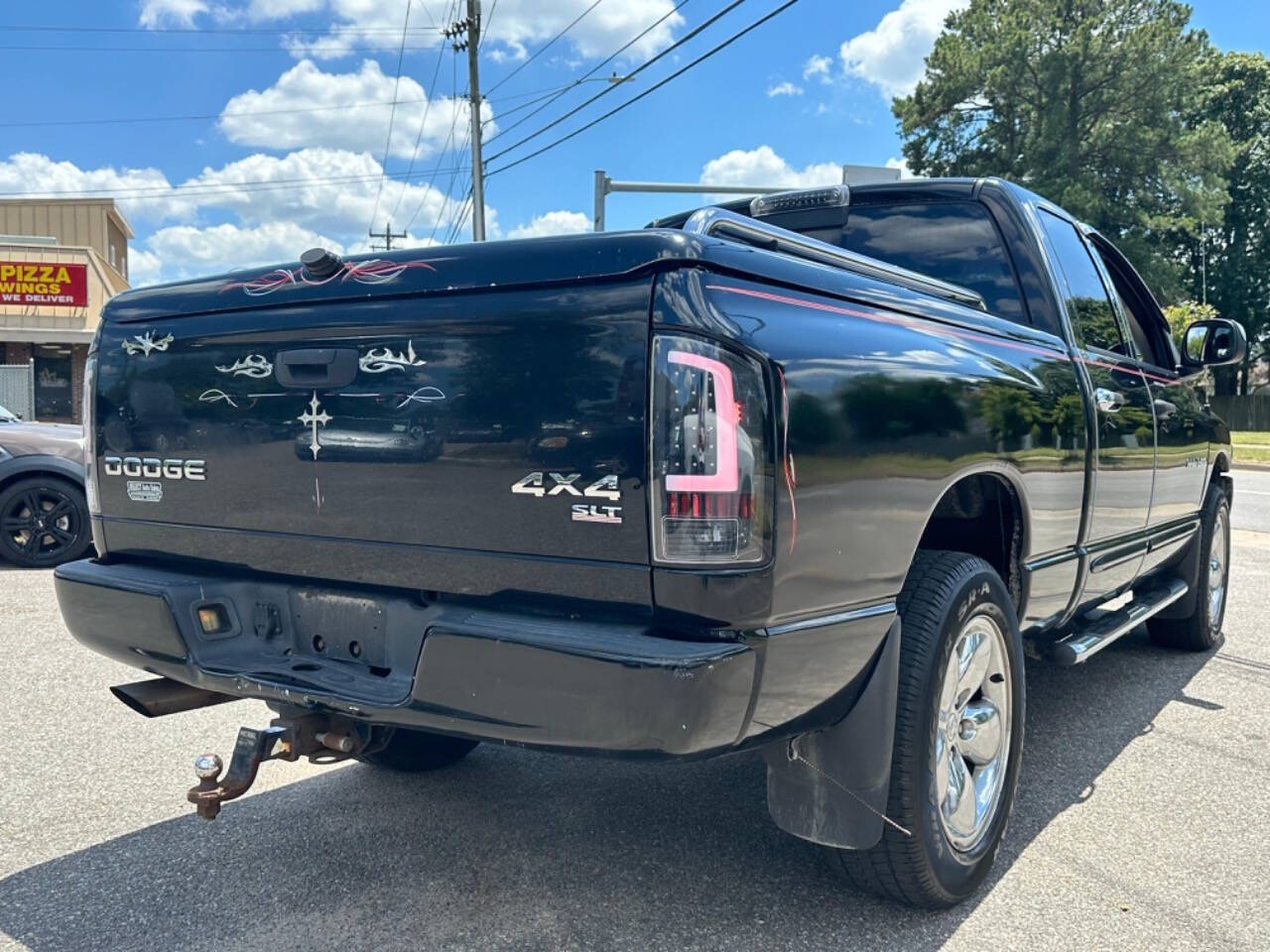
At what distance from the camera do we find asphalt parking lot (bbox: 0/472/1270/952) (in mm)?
2586

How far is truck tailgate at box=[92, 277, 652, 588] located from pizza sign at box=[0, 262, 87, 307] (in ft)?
75.7

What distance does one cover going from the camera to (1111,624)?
155 inches

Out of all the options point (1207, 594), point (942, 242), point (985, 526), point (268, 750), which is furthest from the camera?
point (1207, 594)

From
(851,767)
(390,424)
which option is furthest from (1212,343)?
(390,424)

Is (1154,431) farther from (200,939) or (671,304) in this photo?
(200,939)

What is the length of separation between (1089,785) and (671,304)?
2.60 meters

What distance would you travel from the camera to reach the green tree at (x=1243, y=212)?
1752 inches

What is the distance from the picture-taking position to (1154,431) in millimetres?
4172

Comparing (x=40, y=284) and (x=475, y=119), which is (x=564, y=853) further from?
(x=40, y=284)

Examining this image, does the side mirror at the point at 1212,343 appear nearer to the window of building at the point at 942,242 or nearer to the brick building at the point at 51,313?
the window of building at the point at 942,242

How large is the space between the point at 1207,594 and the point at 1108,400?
230 cm

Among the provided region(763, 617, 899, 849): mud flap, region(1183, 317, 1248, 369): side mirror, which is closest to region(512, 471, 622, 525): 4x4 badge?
region(763, 617, 899, 849): mud flap

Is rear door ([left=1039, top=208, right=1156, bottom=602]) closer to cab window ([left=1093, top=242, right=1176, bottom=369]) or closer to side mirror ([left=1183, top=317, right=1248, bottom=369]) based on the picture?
cab window ([left=1093, top=242, right=1176, bottom=369])

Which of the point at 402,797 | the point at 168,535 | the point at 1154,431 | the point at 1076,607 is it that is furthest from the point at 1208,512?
the point at 168,535
